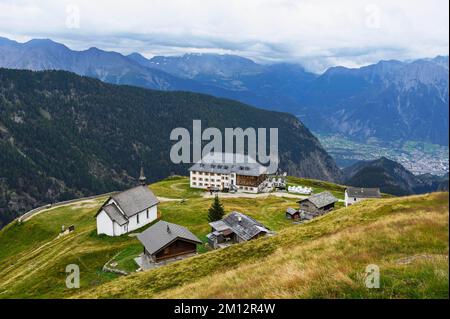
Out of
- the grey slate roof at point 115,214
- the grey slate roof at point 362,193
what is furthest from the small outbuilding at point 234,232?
the grey slate roof at point 362,193

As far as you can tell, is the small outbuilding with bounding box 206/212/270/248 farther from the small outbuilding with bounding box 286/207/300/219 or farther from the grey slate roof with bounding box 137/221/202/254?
the small outbuilding with bounding box 286/207/300/219

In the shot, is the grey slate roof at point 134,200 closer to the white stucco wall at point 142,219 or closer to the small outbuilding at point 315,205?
the white stucco wall at point 142,219

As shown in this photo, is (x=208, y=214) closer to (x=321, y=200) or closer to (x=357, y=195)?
(x=321, y=200)

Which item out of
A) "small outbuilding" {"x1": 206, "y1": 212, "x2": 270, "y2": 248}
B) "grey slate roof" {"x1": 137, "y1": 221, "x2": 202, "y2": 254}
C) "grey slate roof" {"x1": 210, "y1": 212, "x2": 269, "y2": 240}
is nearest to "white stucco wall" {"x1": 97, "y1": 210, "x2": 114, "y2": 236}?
"grey slate roof" {"x1": 137, "y1": 221, "x2": 202, "y2": 254}
